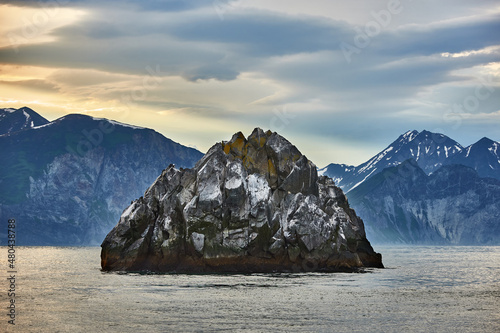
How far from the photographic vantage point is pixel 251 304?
6644 centimetres

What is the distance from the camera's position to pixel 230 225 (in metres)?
105

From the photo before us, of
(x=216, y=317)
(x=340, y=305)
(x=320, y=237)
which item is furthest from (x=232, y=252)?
(x=216, y=317)

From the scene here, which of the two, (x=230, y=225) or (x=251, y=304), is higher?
(x=230, y=225)

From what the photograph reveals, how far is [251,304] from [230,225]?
38709mm

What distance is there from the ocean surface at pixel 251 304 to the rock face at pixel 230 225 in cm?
605

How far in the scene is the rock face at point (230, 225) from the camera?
4080 inches

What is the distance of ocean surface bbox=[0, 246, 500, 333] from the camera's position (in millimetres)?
53625

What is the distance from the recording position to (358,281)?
308 ft

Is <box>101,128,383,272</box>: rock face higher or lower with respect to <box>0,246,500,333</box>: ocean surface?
higher

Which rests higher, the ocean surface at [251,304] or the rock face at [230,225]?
the rock face at [230,225]

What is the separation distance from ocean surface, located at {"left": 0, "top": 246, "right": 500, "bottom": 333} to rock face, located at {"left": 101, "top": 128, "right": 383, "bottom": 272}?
605 cm

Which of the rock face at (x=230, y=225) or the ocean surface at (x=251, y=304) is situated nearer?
the ocean surface at (x=251, y=304)

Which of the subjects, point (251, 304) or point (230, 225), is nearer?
point (251, 304)

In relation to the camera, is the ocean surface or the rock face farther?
the rock face
